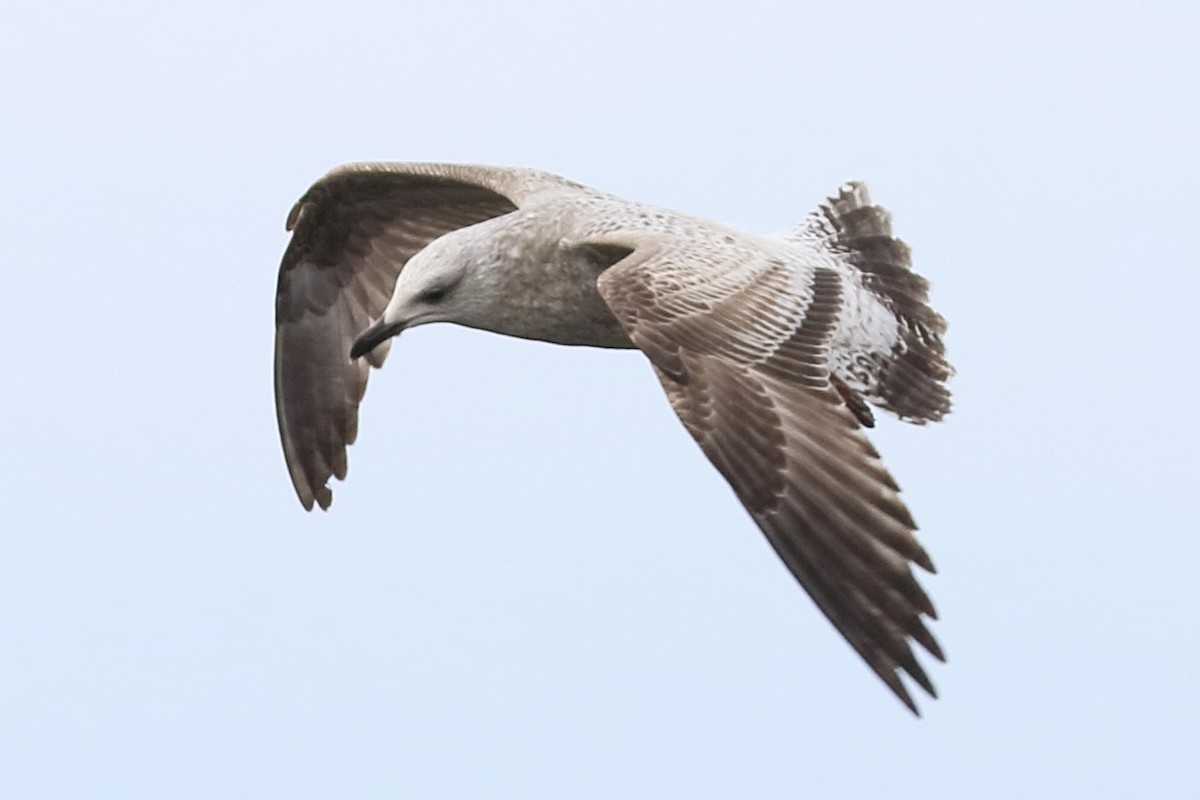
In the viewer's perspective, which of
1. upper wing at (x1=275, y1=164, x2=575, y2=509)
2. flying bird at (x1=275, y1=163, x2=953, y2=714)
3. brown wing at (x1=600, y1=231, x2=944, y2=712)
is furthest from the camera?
upper wing at (x1=275, y1=164, x2=575, y2=509)

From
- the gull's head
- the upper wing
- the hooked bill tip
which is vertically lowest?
the upper wing

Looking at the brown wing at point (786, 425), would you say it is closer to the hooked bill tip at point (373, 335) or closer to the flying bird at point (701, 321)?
the flying bird at point (701, 321)

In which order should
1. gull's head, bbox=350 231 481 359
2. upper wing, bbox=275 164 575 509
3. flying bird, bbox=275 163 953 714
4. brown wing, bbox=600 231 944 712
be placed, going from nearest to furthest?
1. brown wing, bbox=600 231 944 712
2. flying bird, bbox=275 163 953 714
3. gull's head, bbox=350 231 481 359
4. upper wing, bbox=275 164 575 509

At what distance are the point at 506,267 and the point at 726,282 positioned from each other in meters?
0.98

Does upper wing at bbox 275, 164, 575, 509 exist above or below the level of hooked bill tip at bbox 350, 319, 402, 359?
below

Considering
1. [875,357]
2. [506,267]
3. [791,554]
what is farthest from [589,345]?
[791,554]

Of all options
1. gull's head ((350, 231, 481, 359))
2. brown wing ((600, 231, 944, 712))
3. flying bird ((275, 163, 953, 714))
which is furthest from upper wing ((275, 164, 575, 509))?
brown wing ((600, 231, 944, 712))

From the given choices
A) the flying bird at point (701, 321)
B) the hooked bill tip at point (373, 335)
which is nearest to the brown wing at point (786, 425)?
the flying bird at point (701, 321)

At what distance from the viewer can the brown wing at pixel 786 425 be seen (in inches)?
285

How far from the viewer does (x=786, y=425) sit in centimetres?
763

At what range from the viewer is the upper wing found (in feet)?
35.0

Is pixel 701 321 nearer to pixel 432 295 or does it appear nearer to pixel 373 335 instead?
pixel 432 295

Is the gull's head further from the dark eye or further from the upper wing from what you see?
the upper wing

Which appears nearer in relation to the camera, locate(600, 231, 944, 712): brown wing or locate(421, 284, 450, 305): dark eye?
locate(600, 231, 944, 712): brown wing
